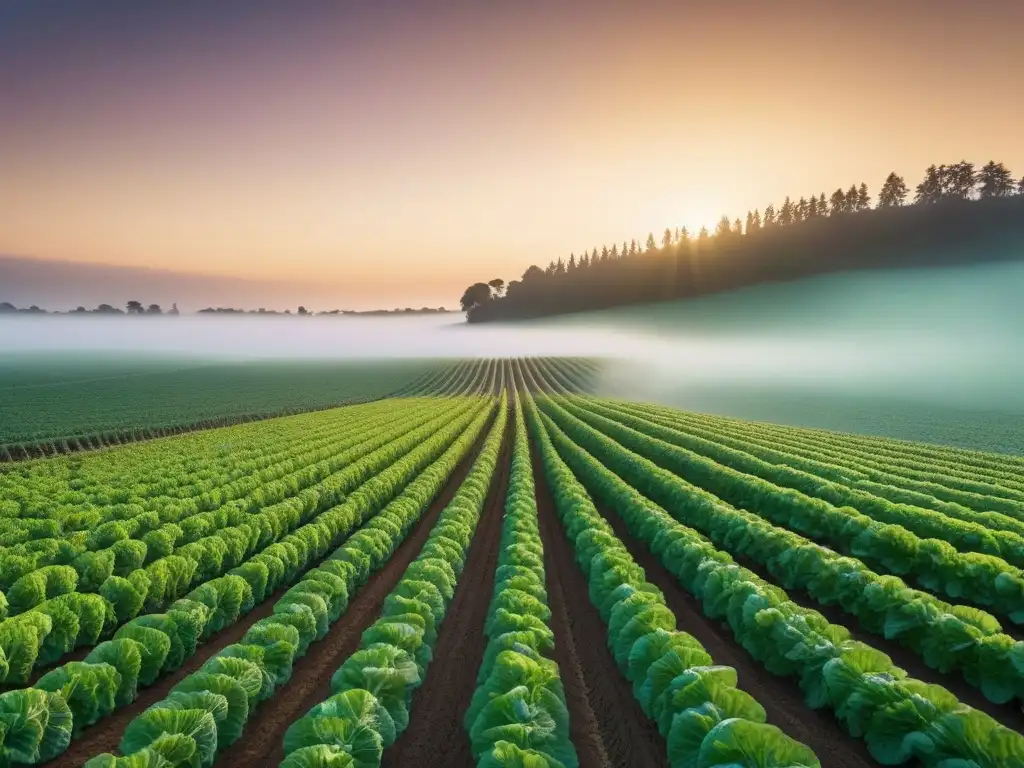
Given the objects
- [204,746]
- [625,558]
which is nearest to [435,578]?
[625,558]

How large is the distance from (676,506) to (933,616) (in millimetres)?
8992

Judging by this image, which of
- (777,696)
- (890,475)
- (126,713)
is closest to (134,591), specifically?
(126,713)

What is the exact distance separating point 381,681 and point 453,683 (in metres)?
2.35

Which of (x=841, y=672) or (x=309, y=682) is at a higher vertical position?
(x=841, y=672)

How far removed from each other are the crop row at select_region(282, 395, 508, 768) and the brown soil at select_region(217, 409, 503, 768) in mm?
1103

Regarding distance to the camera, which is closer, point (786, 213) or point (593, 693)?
point (593, 693)

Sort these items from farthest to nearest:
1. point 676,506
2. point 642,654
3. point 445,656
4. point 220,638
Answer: point 676,506
point 220,638
point 445,656
point 642,654

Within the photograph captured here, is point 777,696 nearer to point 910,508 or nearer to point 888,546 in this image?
point 888,546

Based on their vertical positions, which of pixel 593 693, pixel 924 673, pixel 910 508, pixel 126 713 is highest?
pixel 910 508

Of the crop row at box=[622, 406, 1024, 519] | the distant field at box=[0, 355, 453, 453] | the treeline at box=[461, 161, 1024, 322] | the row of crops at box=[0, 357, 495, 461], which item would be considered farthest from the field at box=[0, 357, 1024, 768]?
the treeline at box=[461, 161, 1024, 322]

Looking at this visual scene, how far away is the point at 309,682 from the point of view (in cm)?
879

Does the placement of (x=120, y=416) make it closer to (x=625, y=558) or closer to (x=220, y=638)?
(x=220, y=638)

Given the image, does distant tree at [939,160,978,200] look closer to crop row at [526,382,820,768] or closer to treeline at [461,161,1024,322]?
treeline at [461,161,1024,322]

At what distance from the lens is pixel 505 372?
97.6 meters
